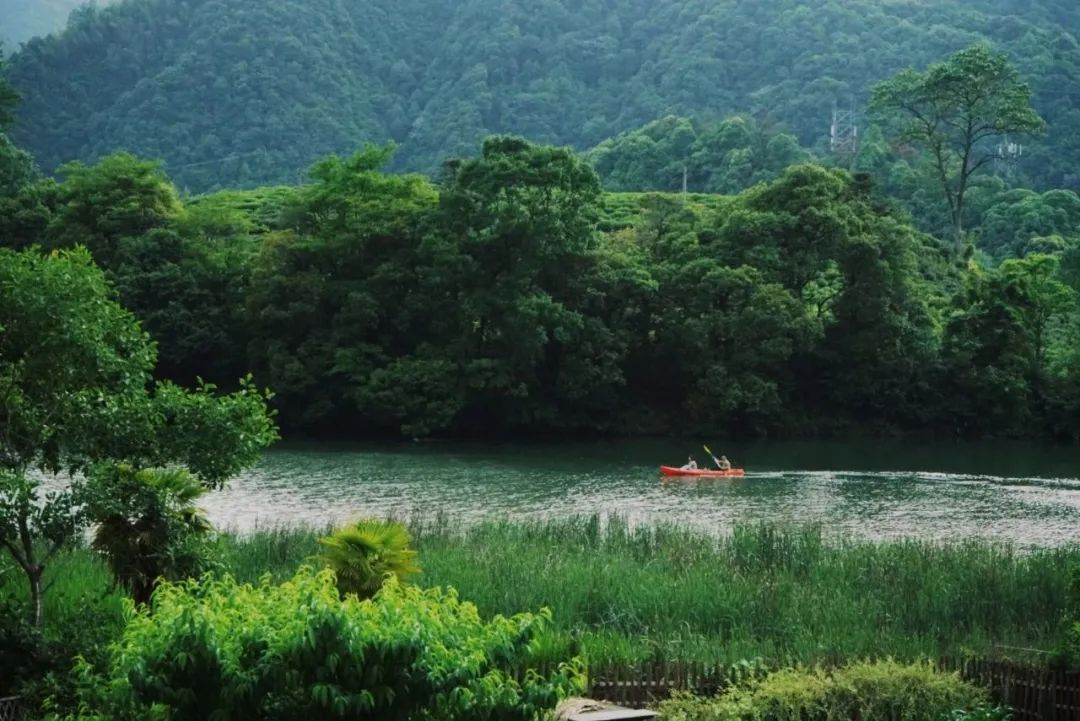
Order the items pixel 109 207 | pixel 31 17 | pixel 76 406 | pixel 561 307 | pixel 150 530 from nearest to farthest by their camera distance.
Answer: pixel 76 406 → pixel 150 530 → pixel 561 307 → pixel 109 207 → pixel 31 17

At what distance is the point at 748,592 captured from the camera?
14.5 metres

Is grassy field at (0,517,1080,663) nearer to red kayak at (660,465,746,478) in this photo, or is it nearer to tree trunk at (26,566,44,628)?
tree trunk at (26,566,44,628)

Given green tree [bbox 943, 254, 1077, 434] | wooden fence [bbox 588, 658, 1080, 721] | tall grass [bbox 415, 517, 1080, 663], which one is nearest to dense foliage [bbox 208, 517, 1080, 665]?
tall grass [bbox 415, 517, 1080, 663]

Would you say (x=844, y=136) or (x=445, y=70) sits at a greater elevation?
(x=445, y=70)

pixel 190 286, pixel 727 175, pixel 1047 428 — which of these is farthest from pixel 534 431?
pixel 727 175

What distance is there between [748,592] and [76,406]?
7.23 metres

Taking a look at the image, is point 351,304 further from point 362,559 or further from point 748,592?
point 362,559

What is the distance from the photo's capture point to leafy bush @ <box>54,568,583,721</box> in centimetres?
630

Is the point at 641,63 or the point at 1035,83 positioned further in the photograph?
the point at 641,63

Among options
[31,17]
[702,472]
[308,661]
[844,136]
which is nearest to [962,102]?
[844,136]

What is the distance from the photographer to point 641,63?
98000 millimetres

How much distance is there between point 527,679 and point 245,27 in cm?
9106

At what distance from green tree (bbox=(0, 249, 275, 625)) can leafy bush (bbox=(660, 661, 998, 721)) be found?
4.97m

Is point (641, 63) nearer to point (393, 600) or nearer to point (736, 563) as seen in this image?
point (736, 563)
